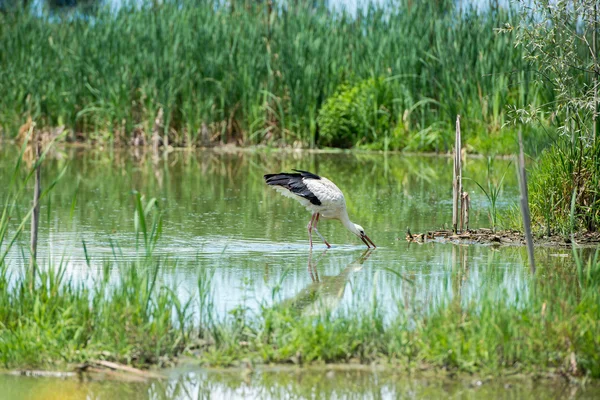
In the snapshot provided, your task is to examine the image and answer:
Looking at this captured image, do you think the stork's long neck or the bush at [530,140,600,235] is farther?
the stork's long neck

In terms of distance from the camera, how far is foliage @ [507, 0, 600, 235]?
8.99m

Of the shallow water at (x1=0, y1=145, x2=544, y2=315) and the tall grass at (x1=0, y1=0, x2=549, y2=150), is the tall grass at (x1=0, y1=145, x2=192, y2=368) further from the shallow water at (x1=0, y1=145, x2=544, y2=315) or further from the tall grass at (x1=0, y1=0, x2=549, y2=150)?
the tall grass at (x1=0, y1=0, x2=549, y2=150)

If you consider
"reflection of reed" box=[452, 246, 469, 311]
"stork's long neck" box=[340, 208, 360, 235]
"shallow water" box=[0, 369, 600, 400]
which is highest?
"stork's long neck" box=[340, 208, 360, 235]

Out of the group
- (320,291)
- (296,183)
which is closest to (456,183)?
(296,183)

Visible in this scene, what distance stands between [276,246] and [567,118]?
293cm

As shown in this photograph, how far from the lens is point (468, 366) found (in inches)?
219

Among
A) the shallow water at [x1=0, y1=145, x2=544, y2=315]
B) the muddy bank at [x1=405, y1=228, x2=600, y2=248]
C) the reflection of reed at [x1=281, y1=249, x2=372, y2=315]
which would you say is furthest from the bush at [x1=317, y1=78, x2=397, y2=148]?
the reflection of reed at [x1=281, y1=249, x2=372, y2=315]

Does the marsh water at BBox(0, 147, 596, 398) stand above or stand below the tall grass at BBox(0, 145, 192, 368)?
above

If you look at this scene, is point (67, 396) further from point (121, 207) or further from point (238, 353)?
point (121, 207)

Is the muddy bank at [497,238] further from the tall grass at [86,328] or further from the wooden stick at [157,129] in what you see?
the wooden stick at [157,129]

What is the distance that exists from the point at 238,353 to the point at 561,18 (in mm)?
4890

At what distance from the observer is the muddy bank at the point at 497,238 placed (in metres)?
9.59

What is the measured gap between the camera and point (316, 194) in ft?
33.6

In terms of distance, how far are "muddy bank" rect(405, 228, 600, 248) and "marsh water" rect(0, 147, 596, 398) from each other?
0.20 metres
